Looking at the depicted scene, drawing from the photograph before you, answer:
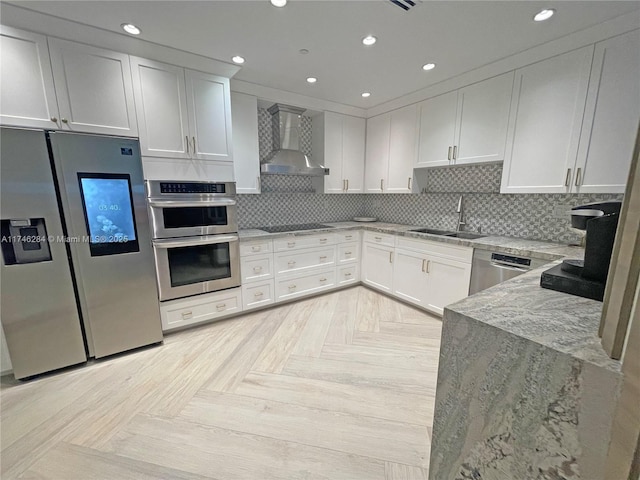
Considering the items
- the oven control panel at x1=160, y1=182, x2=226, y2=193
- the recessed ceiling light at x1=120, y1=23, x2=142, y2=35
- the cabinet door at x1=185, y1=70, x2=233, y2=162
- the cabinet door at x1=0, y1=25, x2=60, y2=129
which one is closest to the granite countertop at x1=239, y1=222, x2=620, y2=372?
the oven control panel at x1=160, y1=182, x2=226, y2=193

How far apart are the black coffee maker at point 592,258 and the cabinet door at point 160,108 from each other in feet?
9.00

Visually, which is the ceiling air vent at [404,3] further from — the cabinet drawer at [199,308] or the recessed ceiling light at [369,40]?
the cabinet drawer at [199,308]

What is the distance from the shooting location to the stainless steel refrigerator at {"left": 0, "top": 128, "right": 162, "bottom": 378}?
174 centimetres

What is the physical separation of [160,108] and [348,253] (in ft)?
8.60

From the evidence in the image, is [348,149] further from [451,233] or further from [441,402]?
[441,402]

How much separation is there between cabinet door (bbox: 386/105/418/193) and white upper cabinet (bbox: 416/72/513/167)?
123 millimetres

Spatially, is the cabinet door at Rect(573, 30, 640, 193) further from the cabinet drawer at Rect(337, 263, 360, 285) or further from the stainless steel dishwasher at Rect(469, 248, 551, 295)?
the cabinet drawer at Rect(337, 263, 360, 285)

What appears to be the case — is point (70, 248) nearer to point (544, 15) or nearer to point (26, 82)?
point (26, 82)

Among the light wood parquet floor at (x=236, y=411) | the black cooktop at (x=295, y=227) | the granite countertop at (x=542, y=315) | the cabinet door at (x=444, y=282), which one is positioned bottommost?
the light wood parquet floor at (x=236, y=411)

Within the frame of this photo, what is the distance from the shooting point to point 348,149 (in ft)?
12.3

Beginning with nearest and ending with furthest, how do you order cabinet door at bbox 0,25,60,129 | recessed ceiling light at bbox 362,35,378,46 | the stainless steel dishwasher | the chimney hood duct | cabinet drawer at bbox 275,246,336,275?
cabinet door at bbox 0,25,60,129 < recessed ceiling light at bbox 362,35,378,46 < the stainless steel dishwasher < cabinet drawer at bbox 275,246,336,275 < the chimney hood duct

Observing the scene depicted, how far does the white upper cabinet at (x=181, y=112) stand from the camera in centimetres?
216

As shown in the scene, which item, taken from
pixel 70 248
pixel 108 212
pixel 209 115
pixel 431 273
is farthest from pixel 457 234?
pixel 70 248

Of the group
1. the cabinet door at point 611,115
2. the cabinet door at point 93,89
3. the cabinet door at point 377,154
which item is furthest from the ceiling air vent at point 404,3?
the cabinet door at point 93,89
